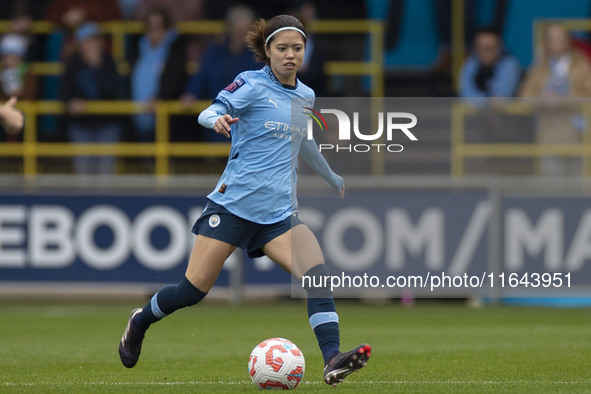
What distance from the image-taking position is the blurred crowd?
15.1 metres

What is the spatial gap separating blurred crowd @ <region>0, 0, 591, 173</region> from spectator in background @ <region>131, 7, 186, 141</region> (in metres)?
0.01

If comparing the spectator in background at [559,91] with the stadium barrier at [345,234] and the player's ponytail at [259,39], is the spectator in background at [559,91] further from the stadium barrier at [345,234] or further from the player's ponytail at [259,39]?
the player's ponytail at [259,39]

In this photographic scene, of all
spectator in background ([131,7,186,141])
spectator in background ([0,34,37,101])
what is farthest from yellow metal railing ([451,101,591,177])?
spectator in background ([0,34,37,101])

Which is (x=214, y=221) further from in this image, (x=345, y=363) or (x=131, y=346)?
(x=345, y=363)

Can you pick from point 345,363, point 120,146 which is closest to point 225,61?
point 120,146

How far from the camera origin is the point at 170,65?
15.7 meters

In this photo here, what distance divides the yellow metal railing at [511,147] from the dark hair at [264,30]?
7561mm

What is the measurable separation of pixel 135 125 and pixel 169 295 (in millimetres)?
8934

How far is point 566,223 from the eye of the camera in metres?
14.1

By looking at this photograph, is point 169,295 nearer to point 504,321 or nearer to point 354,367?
point 354,367

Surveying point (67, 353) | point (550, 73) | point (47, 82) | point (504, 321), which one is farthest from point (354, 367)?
point (47, 82)

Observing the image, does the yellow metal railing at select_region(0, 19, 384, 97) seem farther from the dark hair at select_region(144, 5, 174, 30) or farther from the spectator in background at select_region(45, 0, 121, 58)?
the dark hair at select_region(144, 5, 174, 30)

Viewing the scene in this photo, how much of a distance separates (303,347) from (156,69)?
6.69 meters

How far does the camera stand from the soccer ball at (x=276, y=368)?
7.18 metres
